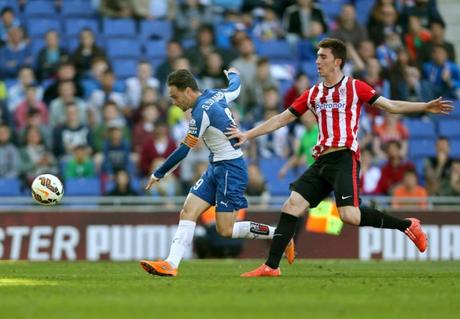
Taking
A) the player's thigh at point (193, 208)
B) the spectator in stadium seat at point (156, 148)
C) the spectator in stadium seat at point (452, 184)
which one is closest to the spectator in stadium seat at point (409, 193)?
the spectator in stadium seat at point (452, 184)

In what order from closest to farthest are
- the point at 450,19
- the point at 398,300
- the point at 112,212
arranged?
the point at 398,300, the point at 112,212, the point at 450,19

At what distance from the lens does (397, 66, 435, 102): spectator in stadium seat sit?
22969 mm

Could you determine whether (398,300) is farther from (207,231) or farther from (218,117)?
(207,231)

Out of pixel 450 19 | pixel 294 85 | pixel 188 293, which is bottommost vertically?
pixel 188 293

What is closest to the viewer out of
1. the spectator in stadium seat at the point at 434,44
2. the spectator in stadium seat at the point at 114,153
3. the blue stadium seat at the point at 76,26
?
the spectator in stadium seat at the point at 114,153

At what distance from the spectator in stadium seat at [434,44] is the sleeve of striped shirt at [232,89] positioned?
1117 centimetres

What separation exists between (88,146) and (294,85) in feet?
13.0

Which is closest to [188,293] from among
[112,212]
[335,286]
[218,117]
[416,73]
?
[335,286]

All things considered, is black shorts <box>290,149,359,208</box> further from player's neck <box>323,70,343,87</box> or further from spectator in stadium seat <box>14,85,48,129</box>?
spectator in stadium seat <box>14,85,48,129</box>

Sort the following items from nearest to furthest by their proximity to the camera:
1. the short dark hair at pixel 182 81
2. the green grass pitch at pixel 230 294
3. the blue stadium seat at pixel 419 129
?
1. the green grass pitch at pixel 230 294
2. the short dark hair at pixel 182 81
3. the blue stadium seat at pixel 419 129

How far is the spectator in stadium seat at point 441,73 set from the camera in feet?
77.7

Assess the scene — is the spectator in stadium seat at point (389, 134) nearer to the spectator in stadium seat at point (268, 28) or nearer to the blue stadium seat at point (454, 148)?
the blue stadium seat at point (454, 148)

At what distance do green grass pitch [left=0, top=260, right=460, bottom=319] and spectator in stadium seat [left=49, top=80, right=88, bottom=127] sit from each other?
748 cm

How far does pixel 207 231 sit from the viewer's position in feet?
64.5
